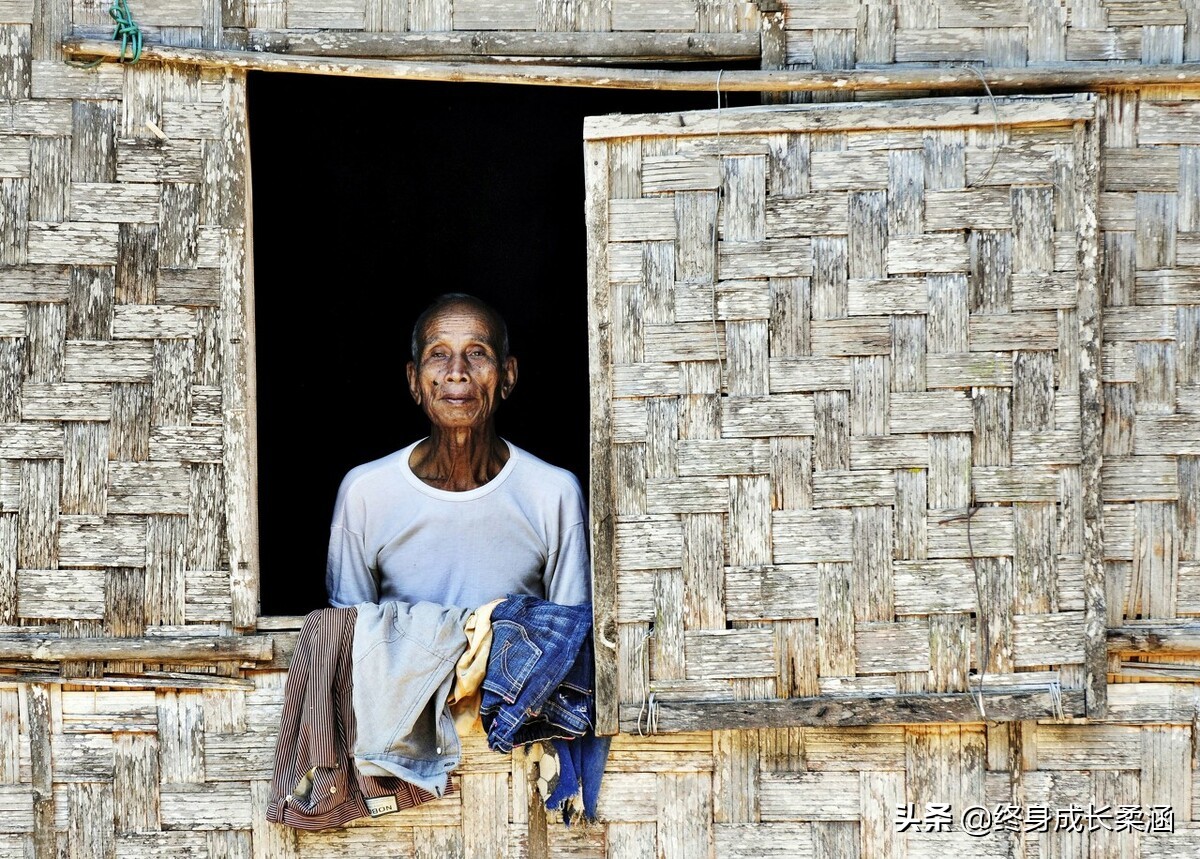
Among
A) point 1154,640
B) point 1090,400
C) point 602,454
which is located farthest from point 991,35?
point 1154,640

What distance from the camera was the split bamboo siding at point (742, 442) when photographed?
324 cm

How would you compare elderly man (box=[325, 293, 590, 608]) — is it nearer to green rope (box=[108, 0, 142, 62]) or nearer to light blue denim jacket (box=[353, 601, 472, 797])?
light blue denim jacket (box=[353, 601, 472, 797])

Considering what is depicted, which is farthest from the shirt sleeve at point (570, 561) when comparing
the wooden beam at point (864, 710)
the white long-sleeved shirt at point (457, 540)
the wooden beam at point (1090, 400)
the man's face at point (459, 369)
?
the wooden beam at point (1090, 400)

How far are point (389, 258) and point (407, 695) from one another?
222cm

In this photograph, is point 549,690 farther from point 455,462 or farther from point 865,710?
point 455,462

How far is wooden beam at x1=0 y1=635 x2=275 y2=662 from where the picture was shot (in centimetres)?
328

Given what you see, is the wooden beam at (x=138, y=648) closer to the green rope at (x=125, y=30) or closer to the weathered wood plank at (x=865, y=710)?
the weathered wood plank at (x=865, y=710)

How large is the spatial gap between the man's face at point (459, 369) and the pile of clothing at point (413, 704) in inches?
27.2

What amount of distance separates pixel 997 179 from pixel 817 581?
3.49 feet

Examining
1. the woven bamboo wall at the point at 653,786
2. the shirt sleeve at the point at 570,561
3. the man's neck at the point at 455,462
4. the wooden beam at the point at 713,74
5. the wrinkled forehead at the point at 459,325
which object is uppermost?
the wooden beam at the point at 713,74

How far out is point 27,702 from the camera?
334cm

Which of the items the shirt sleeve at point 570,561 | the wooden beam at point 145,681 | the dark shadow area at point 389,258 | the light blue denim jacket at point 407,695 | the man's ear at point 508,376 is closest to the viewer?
the light blue denim jacket at point 407,695

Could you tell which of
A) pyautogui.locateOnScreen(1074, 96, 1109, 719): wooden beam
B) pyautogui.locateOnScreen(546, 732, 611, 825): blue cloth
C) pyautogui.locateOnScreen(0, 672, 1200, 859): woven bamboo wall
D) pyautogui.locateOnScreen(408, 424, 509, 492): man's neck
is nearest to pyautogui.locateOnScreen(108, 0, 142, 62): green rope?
pyautogui.locateOnScreen(408, 424, 509, 492): man's neck

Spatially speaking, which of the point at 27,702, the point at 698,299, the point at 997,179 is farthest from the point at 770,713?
the point at 27,702
